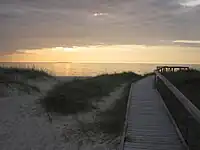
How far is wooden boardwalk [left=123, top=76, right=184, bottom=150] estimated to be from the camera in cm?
848

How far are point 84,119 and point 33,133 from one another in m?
3.38

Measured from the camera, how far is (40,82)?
29516 mm

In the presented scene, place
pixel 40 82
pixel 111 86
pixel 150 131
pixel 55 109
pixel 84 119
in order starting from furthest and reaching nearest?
1. pixel 40 82
2. pixel 111 86
3. pixel 55 109
4. pixel 84 119
5. pixel 150 131

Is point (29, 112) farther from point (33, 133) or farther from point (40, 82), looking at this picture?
point (40, 82)

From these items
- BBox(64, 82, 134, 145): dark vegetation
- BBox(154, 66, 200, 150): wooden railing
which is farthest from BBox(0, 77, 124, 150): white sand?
BBox(154, 66, 200, 150): wooden railing

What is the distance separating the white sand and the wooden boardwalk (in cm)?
154

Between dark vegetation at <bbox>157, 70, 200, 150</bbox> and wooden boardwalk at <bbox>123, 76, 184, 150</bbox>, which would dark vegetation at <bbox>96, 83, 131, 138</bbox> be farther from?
dark vegetation at <bbox>157, 70, 200, 150</bbox>

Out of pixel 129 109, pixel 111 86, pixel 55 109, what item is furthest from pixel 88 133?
pixel 111 86

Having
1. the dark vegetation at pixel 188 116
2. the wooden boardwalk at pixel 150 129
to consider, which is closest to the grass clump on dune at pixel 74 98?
the wooden boardwalk at pixel 150 129

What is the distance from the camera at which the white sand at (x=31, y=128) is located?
37.3 feet

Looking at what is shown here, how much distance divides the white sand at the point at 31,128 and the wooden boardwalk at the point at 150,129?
1536mm

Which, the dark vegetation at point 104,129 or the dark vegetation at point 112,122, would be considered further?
the dark vegetation at point 112,122

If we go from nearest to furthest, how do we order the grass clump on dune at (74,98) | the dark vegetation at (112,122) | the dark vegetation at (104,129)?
the dark vegetation at (104,129) → the dark vegetation at (112,122) → the grass clump on dune at (74,98)

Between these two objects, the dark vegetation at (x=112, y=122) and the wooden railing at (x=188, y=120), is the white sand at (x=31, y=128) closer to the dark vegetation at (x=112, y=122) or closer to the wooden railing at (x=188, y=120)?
the dark vegetation at (x=112, y=122)
